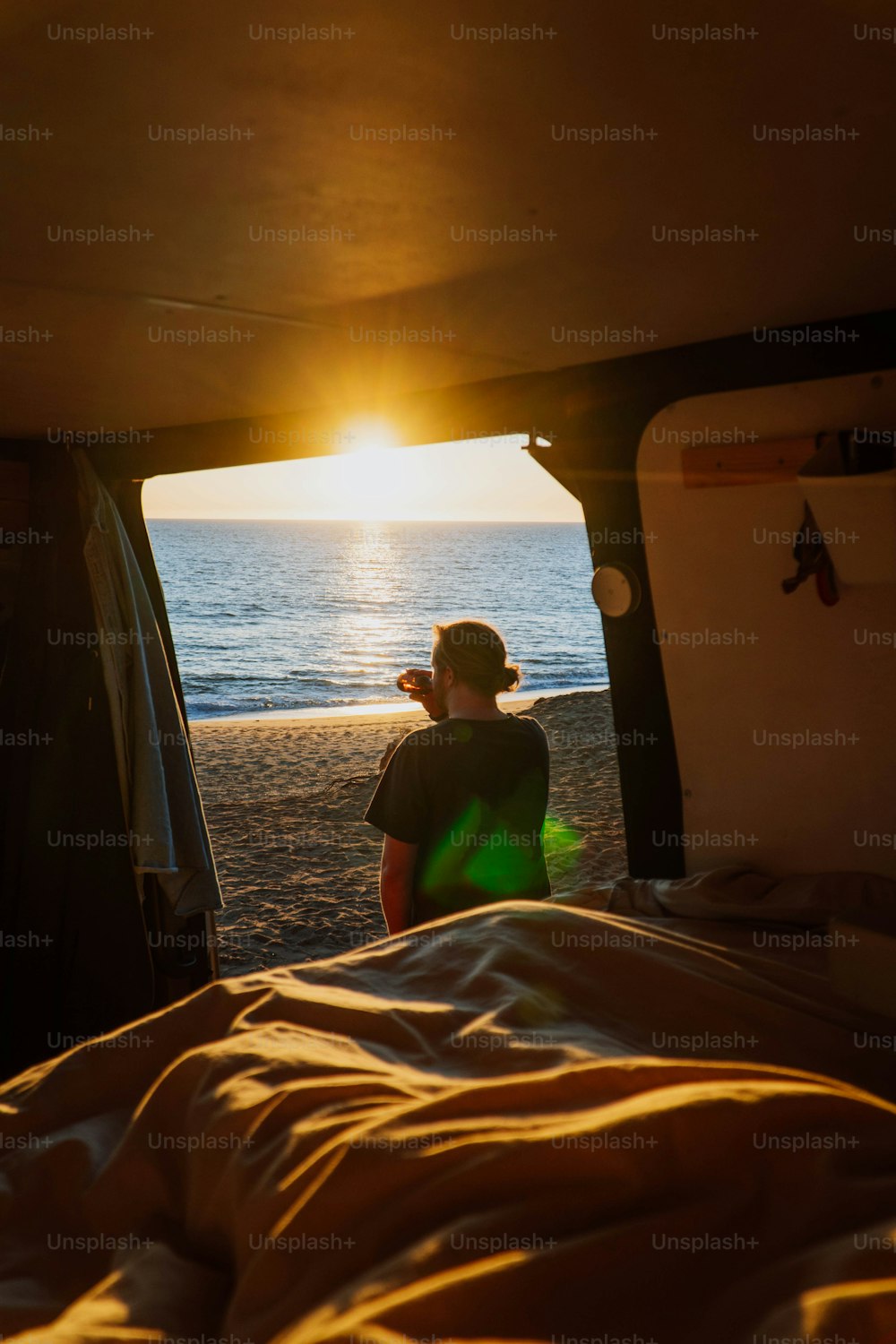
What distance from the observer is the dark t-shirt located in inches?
103

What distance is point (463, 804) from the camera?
8.62 feet

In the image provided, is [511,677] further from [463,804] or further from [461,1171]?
[461,1171]

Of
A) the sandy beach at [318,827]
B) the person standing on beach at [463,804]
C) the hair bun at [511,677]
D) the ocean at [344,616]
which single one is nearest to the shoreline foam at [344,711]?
the ocean at [344,616]

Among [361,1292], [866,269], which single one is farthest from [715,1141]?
[866,269]

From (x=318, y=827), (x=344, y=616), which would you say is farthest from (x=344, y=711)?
(x=344, y=616)

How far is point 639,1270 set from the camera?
84cm

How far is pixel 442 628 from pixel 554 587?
44.1 m

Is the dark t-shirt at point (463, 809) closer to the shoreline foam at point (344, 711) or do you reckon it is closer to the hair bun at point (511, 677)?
the hair bun at point (511, 677)

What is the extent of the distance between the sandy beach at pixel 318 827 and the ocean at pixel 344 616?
520 centimetres

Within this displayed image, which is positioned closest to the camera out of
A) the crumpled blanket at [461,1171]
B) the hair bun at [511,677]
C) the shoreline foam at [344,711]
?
the crumpled blanket at [461,1171]

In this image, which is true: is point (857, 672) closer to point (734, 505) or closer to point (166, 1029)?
point (734, 505)

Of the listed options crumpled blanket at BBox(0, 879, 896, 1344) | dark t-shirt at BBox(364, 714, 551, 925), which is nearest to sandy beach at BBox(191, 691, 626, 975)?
dark t-shirt at BBox(364, 714, 551, 925)

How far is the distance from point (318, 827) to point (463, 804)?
554 centimetres

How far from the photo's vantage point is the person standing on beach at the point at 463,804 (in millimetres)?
2629
